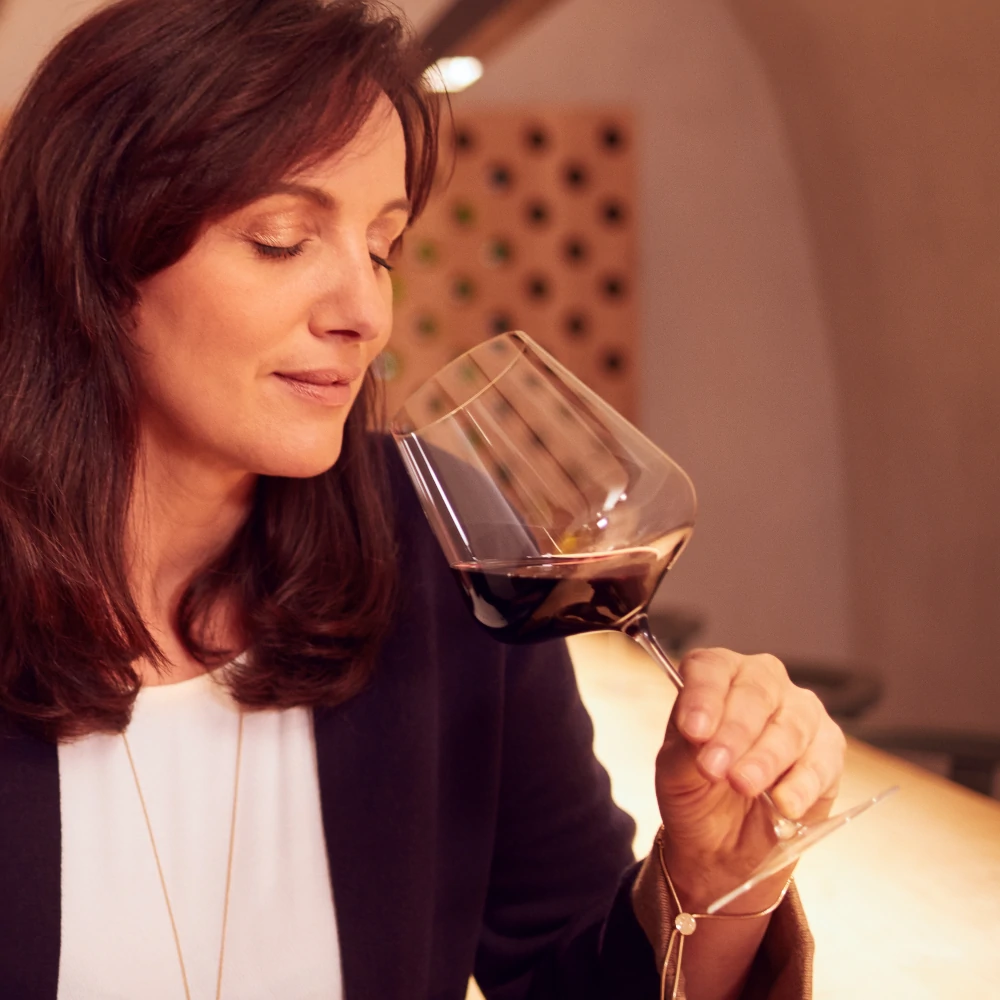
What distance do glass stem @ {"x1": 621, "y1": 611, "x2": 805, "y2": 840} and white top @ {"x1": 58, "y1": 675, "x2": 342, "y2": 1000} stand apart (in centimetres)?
47

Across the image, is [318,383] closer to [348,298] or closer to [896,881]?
[348,298]

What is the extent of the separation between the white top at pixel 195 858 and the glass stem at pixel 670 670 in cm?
47

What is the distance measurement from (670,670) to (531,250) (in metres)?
4.35

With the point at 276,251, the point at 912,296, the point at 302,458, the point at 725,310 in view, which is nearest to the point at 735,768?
the point at 302,458

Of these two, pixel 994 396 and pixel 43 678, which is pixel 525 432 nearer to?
pixel 43 678

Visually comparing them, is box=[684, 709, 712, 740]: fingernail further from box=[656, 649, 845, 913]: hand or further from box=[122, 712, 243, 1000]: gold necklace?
box=[122, 712, 243, 1000]: gold necklace

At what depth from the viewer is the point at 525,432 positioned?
35.6 inches

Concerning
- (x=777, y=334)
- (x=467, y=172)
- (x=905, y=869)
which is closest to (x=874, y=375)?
(x=777, y=334)

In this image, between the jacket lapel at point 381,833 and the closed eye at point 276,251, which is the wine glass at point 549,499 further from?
the jacket lapel at point 381,833

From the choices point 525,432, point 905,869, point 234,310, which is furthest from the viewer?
point 905,869

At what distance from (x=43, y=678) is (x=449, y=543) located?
19.7 inches

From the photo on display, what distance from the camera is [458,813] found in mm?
1281

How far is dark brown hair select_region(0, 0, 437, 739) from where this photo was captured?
1076 mm

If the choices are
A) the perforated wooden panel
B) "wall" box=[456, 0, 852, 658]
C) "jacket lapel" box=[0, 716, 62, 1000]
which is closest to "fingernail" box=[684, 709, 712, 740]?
"jacket lapel" box=[0, 716, 62, 1000]
